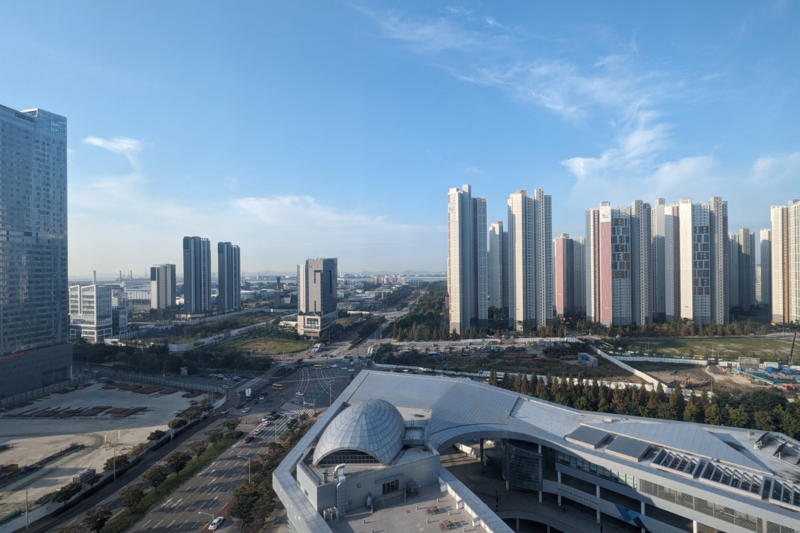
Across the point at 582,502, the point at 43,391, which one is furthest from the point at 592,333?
the point at 43,391

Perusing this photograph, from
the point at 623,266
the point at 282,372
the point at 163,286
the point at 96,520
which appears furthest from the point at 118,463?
the point at 163,286

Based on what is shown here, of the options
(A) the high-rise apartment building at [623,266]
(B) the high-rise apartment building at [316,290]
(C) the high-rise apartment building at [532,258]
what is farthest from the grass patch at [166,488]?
Answer: (A) the high-rise apartment building at [623,266]

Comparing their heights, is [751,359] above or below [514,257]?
below

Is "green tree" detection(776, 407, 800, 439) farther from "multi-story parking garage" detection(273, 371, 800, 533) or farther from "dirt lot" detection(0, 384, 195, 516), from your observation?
"dirt lot" detection(0, 384, 195, 516)

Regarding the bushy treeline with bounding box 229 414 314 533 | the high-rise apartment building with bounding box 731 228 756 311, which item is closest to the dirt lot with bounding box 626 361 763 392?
the bushy treeline with bounding box 229 414 314 533

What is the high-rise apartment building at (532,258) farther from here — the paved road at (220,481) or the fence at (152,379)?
the fence at (152,379)

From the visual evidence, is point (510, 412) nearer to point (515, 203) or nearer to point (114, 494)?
point (114, 494)

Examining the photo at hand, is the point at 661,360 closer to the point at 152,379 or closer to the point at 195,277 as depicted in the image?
the point at 152,379
